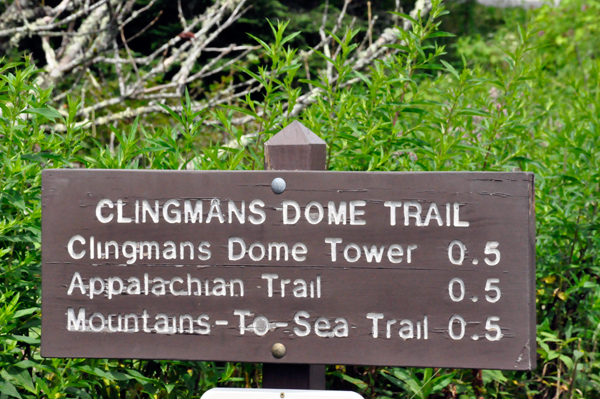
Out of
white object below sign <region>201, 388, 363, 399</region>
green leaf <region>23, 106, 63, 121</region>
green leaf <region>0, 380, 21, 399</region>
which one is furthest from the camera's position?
green leaf <region>23, 106, 63, 121</region>

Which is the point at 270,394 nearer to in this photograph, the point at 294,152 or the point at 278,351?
the point at 278,351

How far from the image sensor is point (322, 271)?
1.47 meters

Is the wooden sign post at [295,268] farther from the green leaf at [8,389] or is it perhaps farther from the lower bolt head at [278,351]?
the green leaf at [8,389]

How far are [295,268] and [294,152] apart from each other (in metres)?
0.37

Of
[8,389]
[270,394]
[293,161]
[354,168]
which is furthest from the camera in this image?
[354,168]

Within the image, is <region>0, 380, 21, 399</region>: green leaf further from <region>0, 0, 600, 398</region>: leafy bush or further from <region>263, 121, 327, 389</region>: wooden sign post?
<region>263, 121, 327, 389</region>: wooden sign post

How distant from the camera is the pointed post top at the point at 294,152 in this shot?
5.46 feet

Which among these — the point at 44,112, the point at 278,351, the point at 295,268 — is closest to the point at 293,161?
the point at 295,268

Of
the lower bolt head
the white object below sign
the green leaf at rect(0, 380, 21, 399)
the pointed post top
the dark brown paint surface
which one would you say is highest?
the pointed post top

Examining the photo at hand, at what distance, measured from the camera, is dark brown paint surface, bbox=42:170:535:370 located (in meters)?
1.45

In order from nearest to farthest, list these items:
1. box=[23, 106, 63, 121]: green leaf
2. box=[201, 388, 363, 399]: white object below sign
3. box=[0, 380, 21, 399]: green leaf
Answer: box=[201, 388, 363, 399]: white object below sign, box=[0, 380, 21, 399]: green leaf, box=[23, 106, 63, 121]: green leaf

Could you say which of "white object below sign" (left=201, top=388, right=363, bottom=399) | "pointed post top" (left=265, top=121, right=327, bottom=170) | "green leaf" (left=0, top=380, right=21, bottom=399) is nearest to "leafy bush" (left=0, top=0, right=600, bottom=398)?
"green leaf" (left=0, top=380, right=21, bottom=399)

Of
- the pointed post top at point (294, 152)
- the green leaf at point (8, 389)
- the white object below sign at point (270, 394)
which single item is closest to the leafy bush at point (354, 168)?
the green leaf at point (8, 389)

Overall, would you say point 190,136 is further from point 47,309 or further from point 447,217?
point 447,217
